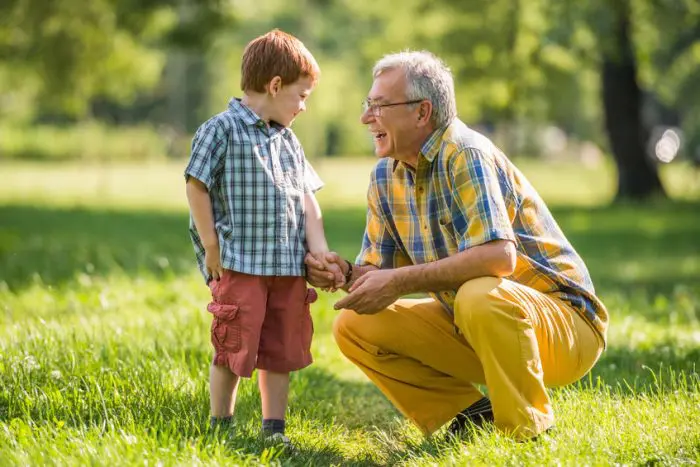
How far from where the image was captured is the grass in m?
3.73

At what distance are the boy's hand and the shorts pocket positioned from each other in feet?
0.46

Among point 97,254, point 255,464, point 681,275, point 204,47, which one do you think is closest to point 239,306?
point 255,464

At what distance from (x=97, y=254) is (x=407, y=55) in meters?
7.55

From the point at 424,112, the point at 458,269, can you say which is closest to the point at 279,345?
the point at 458,269

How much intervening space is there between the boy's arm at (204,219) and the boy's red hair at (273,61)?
478 millimetres

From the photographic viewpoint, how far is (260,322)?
14.0 ft

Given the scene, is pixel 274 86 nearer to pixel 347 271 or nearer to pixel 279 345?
pixel 347 271

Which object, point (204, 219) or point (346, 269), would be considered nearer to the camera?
point (204, 219)

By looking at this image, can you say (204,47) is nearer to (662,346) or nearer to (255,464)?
(662,346)

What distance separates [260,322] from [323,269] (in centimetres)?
35

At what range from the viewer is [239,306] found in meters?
4.24

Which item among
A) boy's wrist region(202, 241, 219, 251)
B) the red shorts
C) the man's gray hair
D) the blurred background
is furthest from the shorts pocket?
the blurred background

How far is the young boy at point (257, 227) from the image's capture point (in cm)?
424

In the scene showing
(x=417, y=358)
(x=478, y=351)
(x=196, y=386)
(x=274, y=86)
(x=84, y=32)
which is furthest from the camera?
(x=84, y=32)
